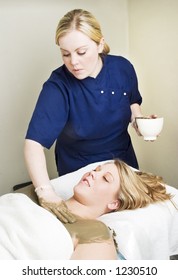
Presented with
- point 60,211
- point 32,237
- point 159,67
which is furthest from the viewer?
point 159,67

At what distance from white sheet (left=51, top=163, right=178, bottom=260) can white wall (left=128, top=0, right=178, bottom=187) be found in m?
0.61

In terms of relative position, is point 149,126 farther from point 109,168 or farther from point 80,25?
point 80,25

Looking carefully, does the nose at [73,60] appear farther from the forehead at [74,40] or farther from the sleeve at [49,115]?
the sleeve at [49,115]

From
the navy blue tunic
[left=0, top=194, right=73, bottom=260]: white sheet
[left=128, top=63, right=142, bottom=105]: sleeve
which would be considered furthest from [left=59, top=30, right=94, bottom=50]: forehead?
[left=0, top=194, right=73, bottom=260]: white sheet

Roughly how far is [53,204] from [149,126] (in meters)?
0.48

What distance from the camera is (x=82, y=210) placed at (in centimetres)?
136

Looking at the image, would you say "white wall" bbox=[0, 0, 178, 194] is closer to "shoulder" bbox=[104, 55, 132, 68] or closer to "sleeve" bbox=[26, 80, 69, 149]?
"shoulder" bbox=[104, 55, 132, 68]

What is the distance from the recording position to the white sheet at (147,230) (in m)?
1.26

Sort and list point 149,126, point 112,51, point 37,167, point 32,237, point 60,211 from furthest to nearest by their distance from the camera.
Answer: point 112,51
point 149,126
point 37,167
point 60,211
point 32,237

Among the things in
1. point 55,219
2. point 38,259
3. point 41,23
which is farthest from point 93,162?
point 41,23

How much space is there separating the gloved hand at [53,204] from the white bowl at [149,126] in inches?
16.9

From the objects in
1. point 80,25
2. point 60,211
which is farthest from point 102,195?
point 80,25

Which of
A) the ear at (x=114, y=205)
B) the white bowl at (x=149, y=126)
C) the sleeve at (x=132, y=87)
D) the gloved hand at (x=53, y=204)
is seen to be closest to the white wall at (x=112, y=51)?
the sleeve at (x=132, y=87)

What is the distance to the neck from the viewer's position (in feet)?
4.46
